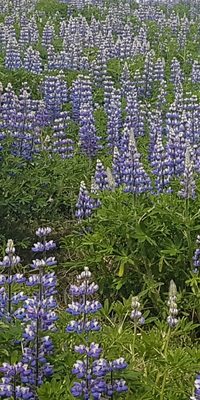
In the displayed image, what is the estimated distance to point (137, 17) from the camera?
1195cm

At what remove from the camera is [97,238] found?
3844 mm

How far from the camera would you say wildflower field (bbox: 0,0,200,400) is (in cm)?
252

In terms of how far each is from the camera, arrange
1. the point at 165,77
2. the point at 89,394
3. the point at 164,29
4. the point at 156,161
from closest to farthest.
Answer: the point at 89,394, the point at 156,161, the point at 165,77, the point at 164,29

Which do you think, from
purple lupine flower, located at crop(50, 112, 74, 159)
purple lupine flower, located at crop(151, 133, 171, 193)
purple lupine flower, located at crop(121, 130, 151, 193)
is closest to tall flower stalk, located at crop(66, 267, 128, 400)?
purple lupine flower, located at crop(121, 130, 151, 193)

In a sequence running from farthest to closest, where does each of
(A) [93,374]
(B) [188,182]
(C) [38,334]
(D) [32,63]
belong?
(D) [32,63] → (B) [188,182] → (C) [38,334] → (A) [93,374]

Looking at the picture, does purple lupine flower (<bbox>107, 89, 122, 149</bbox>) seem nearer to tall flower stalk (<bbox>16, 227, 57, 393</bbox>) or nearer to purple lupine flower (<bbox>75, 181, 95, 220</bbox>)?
purple lupine flower (<bbox>75, 181, 95, 220</bbox>)

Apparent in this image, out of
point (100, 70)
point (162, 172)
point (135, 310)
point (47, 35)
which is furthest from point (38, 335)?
point (47, 35)

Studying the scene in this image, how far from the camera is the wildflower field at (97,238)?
252 centimetres

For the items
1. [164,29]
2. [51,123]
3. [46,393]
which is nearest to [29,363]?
[46,393]

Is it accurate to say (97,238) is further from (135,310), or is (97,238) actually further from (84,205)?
(135,310)

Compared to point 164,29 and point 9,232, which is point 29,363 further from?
point 164,29

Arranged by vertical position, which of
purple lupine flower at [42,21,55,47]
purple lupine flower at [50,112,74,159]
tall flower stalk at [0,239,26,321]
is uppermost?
purple lupine flower at [42,21,55,47]

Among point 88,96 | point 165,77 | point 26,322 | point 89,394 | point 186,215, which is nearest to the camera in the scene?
point 89,394

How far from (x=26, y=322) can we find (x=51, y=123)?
147 inches
